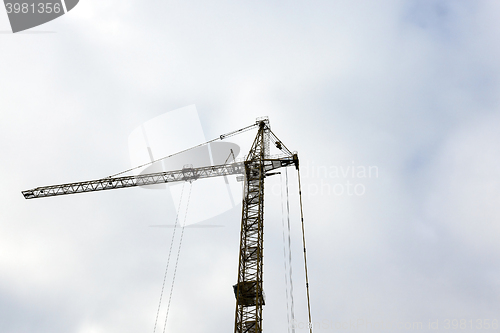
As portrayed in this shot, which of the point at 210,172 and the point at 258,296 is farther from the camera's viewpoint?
the point at 210,172

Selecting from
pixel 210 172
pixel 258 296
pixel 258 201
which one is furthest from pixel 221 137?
pixel 258 296

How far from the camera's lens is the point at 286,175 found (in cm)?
4756

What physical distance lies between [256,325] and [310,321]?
5.19m

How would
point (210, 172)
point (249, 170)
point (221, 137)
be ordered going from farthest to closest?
point (221, 137) < point (210, 172) < point (249, 170)

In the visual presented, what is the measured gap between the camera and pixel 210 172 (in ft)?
177

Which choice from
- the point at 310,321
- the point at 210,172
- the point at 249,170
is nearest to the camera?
the point at 310,321

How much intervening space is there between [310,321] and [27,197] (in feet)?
168

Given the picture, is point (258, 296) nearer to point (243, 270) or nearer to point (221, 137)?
point (243, 270)

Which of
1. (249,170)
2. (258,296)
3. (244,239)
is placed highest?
(249,170)

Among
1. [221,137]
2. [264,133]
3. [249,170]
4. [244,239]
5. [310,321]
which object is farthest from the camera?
[221,137]

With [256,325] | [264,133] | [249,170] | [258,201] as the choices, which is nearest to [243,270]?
[256,325]

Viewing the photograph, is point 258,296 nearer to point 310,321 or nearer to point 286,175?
point 310,321

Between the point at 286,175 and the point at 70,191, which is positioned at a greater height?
the point at 70,191

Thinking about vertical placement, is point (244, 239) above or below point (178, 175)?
below
